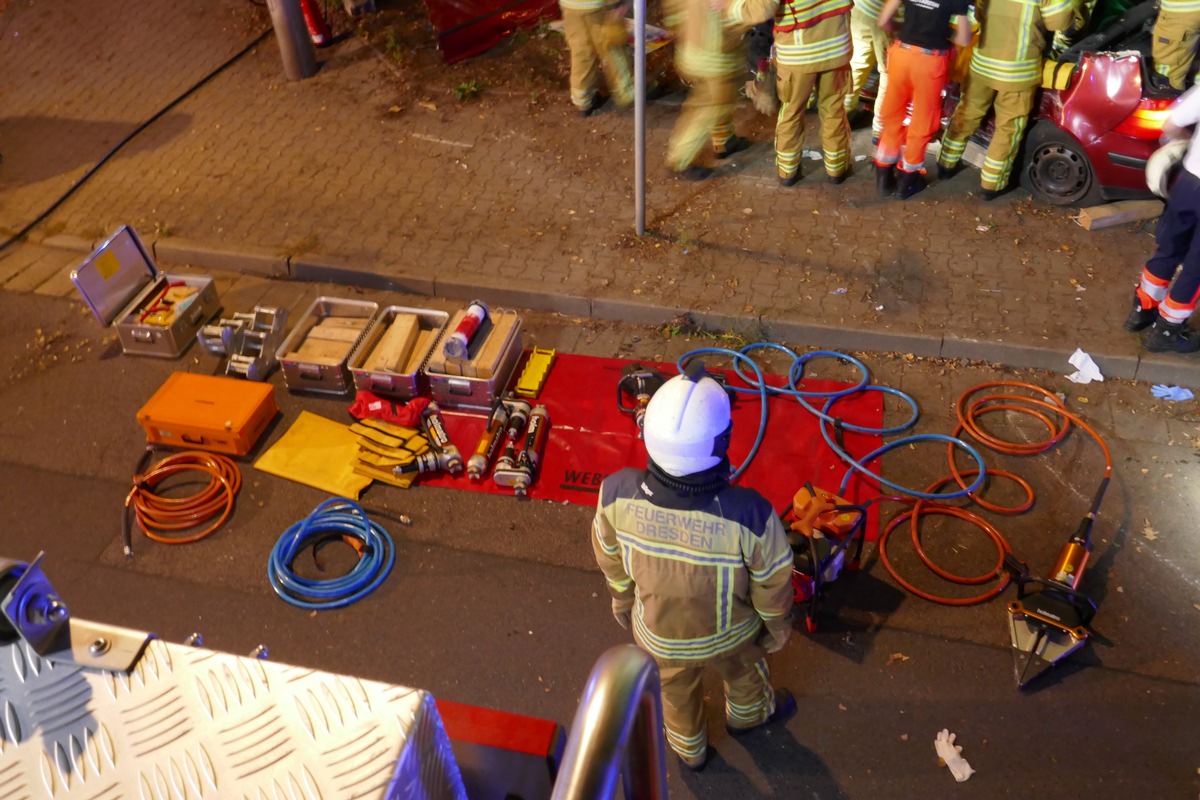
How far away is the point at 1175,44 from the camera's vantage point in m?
6.48

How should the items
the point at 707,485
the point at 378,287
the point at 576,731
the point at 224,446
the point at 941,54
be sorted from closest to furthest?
the point at 576,731 < the point at 707,485 < the point at 224,446 < the point at 941,54 < the point at 378,287

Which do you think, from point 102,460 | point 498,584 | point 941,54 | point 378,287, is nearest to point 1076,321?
point 941,54

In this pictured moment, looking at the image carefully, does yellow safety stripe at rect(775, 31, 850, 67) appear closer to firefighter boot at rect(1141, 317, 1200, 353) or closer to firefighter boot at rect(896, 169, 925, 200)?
firefighter boot at rect(896, 169, 925, 200)

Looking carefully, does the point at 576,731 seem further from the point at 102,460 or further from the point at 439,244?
the point at 439,244

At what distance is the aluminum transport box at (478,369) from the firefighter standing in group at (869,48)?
3.56 meters

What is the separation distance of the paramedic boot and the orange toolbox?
347cm

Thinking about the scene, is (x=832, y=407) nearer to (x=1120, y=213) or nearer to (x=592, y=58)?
(x=1120, y=213)

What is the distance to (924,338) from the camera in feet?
21.0

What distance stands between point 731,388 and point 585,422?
963 mm

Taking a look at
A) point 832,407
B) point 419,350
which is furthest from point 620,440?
point 419,350

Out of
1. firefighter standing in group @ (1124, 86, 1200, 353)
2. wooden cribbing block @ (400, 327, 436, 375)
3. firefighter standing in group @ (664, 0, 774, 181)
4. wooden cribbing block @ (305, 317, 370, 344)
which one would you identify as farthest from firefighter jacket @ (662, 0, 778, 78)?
wooden cribbing block @ (305, 317, 370, 344)

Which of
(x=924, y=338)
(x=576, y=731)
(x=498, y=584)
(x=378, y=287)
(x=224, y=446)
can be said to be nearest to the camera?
(x=576, y=731)

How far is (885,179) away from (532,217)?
112 inches

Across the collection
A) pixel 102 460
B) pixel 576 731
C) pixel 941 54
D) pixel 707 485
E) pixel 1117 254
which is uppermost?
pixel 576 731
